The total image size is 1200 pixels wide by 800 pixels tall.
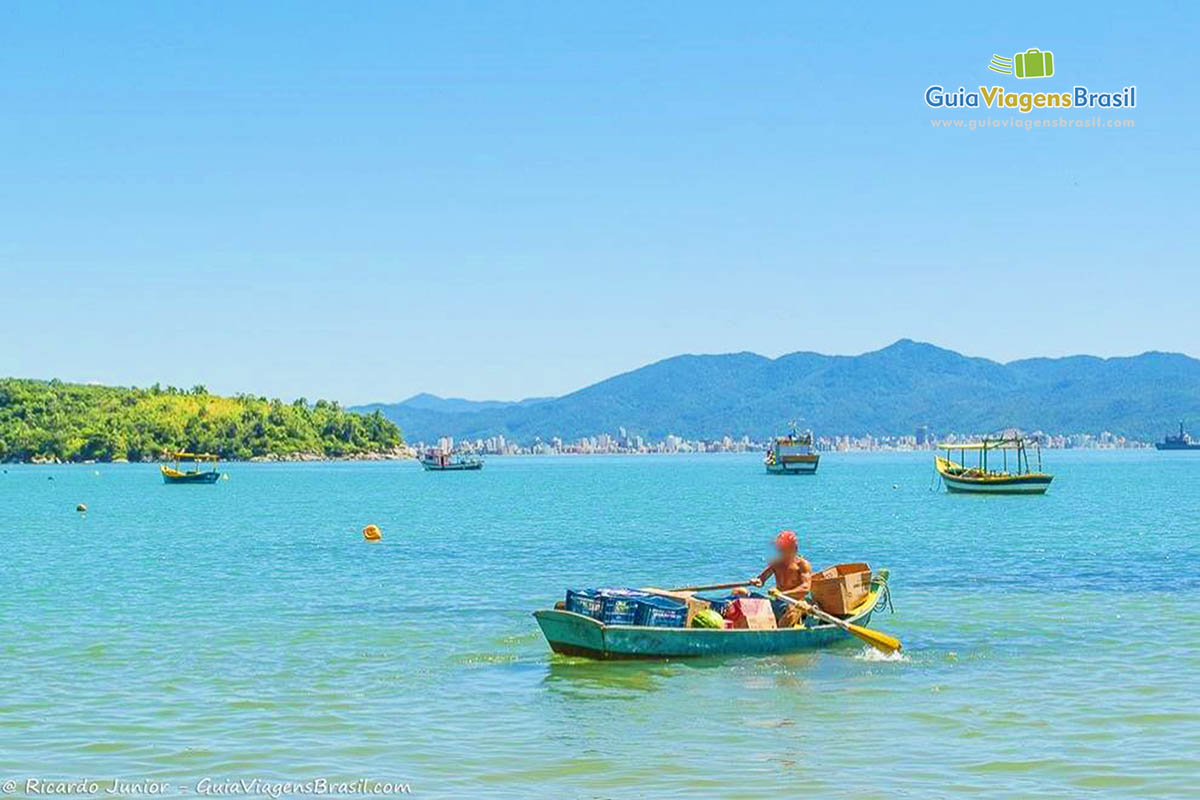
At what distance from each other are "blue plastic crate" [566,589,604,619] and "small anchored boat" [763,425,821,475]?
6011 inches

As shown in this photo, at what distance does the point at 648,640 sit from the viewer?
2606 centimetres

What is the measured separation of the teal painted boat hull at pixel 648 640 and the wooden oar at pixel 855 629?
1.83ft

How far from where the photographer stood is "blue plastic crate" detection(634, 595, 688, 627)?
26297 millimetres

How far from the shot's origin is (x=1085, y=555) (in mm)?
52906

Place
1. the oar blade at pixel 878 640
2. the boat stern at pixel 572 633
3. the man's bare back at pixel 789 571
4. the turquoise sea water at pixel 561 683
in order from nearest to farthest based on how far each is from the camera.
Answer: the turquoise sea water at pixel 561 683, the boat stern at pixel 572 633, the oar blade at pixel 878 640, the man's bare back at pixel 789 571

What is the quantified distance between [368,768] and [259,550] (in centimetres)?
4230

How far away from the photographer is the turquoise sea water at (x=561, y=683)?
1838 cm

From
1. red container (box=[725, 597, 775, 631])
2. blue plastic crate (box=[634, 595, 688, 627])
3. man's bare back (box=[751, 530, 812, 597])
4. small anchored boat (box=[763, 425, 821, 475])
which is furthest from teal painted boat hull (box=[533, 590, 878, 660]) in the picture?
small anchored boat (box=[763, 425, 821, 475])

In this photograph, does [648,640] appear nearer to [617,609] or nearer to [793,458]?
[617,609]

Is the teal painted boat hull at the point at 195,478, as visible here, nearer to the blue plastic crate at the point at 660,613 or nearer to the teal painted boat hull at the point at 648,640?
the teal painted boat hull at the point at 648,640

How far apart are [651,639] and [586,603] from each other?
1.40 m

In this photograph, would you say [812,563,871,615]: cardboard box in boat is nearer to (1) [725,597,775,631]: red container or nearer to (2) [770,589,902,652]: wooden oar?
(2) [770,589,902,652]: wooden oar

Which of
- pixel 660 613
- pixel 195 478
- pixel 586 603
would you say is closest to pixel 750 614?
pixel 660 613

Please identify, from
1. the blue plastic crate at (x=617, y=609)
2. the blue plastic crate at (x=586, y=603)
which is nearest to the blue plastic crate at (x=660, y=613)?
the blue plastic crate at (x=617, y=609)
